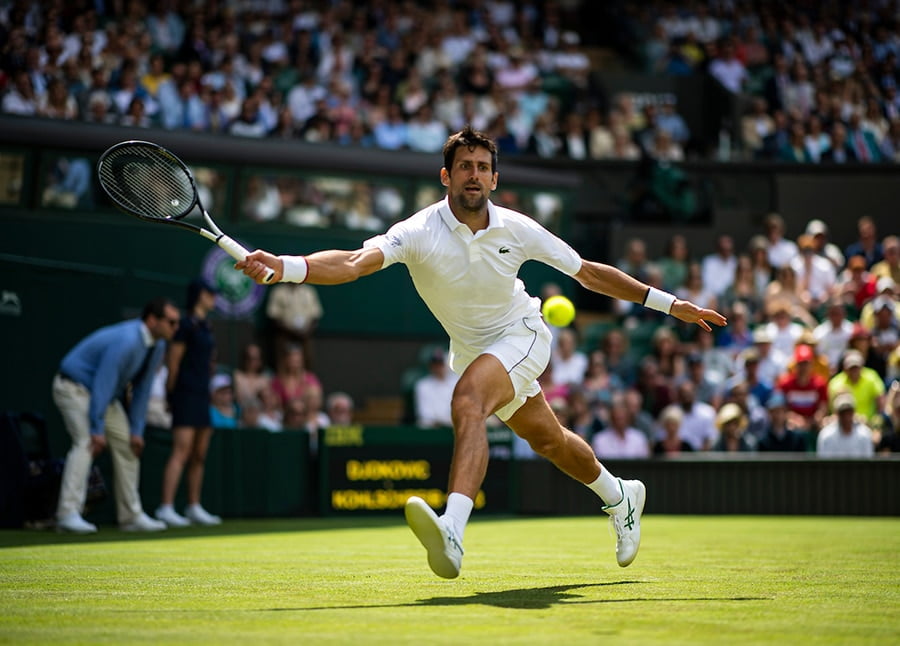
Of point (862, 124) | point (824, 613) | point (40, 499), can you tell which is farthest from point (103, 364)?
point (862, 124)

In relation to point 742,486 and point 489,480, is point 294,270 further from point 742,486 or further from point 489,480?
point 742,486

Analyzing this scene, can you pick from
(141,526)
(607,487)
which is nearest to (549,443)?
(607,487)

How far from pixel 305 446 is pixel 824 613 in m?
10.1

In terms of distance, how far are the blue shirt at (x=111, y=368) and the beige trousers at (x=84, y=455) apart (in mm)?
121

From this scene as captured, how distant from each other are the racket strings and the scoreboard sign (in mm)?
8294

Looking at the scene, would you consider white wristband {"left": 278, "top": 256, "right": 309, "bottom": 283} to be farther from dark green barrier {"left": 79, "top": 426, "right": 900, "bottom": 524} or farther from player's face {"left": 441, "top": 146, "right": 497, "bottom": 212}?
dark green barrier {"left": 79, "top": 426, "right": 900, "bottom": 524}

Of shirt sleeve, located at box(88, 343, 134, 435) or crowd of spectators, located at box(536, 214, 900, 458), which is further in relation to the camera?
crowd of spectators, located at box(536, 214, 900, 458)

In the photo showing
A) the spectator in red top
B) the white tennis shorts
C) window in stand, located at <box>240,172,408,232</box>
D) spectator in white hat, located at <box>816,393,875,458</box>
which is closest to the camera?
the white tennis shorts

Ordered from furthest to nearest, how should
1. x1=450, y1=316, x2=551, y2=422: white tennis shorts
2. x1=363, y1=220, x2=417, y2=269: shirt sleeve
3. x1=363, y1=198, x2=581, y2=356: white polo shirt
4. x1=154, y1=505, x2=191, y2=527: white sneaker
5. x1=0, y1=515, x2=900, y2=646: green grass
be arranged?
1. x1=154, y1=505, x2=191, y2=527: white sneaker
2. x1=450, y1=316, x2=551, y2=422: white tennis shorts
3. x1=363, y1=198, x2=581, y2=356: white polo shirt
4. x1=363, y1=220, x2=417, y2=269: shirt sleeve
5. x1=0, y1=515, x2=900, y2=646: green grass

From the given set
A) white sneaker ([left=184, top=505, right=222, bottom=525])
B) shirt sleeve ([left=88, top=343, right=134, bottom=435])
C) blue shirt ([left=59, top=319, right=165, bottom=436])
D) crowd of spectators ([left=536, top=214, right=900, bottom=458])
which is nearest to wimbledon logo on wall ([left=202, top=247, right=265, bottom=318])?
crowd of spectators ([left=536, top=214, right=900, bottom=458])

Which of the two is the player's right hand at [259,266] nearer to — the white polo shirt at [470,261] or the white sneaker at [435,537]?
the white polo shirt at [470,261]

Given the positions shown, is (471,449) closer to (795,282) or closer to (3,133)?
(3,133)

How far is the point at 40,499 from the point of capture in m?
11.6

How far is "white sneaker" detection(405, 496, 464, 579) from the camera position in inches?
229
